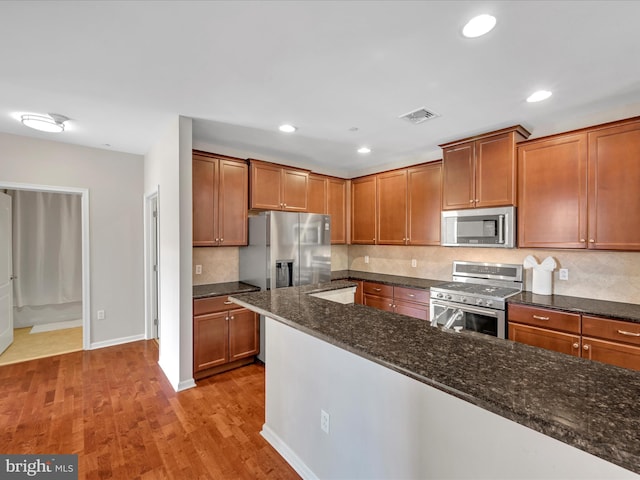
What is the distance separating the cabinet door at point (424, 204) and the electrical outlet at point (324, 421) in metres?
2.67

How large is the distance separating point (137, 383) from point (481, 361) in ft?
10.7

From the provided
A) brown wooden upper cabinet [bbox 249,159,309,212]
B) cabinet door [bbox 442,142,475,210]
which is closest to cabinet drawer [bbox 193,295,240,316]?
brown wooden upper cabinet [bbox 249,159,309,212]

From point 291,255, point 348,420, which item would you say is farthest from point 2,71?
point 348,420

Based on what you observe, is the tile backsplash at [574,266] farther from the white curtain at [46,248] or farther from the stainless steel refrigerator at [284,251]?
the white curtain at [46,248]

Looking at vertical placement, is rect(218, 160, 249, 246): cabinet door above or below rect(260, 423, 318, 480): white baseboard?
above

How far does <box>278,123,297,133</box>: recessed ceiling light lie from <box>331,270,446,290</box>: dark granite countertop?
2163 millimetres

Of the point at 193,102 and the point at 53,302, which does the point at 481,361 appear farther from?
the point at 53,302

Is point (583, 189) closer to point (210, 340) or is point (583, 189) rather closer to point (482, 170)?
point (482, 170)

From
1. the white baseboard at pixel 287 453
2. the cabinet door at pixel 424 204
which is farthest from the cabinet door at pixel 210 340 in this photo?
the cabinet door at pixel 424 204

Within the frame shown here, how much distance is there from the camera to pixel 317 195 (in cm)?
446

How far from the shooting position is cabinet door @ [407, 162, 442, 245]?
377 centimetres

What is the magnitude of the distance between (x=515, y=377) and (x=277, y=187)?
341cm

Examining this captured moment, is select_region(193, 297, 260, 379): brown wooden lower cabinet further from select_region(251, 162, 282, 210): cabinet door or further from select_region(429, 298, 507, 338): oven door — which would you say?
select_region(429, 298, 507, 338): oven door

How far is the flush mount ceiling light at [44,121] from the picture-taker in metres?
2.80
